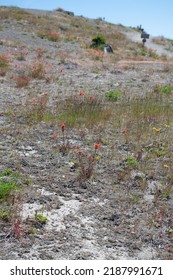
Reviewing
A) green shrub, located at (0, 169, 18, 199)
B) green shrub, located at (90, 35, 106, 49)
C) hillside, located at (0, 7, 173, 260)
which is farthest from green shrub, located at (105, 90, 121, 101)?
green shrub, located at (90, 35, 106, 49)

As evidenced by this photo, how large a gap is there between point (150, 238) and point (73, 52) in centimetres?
2133

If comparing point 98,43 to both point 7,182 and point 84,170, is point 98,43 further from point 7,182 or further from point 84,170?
point 7,182

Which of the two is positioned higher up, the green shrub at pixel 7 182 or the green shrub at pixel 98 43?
the green shrub at pixel 98 43

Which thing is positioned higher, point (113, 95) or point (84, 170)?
point (113, 95)

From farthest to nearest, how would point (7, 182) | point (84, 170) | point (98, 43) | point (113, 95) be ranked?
point (98, 43), point (113, 95), point (84, 170), point (7, 182)

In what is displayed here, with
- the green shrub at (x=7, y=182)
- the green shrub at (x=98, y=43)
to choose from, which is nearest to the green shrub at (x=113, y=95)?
the green shrub at (x=7, y=182)

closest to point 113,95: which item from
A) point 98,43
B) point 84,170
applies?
point 84,170

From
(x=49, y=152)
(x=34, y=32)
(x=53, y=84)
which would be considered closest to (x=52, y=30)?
(x=34, y=32)

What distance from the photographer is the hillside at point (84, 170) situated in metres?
4.82

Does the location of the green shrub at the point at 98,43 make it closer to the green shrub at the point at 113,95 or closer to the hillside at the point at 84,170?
the hillside at the point at 84,170

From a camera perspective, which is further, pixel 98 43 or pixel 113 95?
pixel 98 43

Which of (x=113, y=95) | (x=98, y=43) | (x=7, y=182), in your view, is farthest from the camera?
(x=98, y=43)

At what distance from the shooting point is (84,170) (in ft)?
21.3

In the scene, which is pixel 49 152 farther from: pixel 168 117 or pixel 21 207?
pixel 168 117
